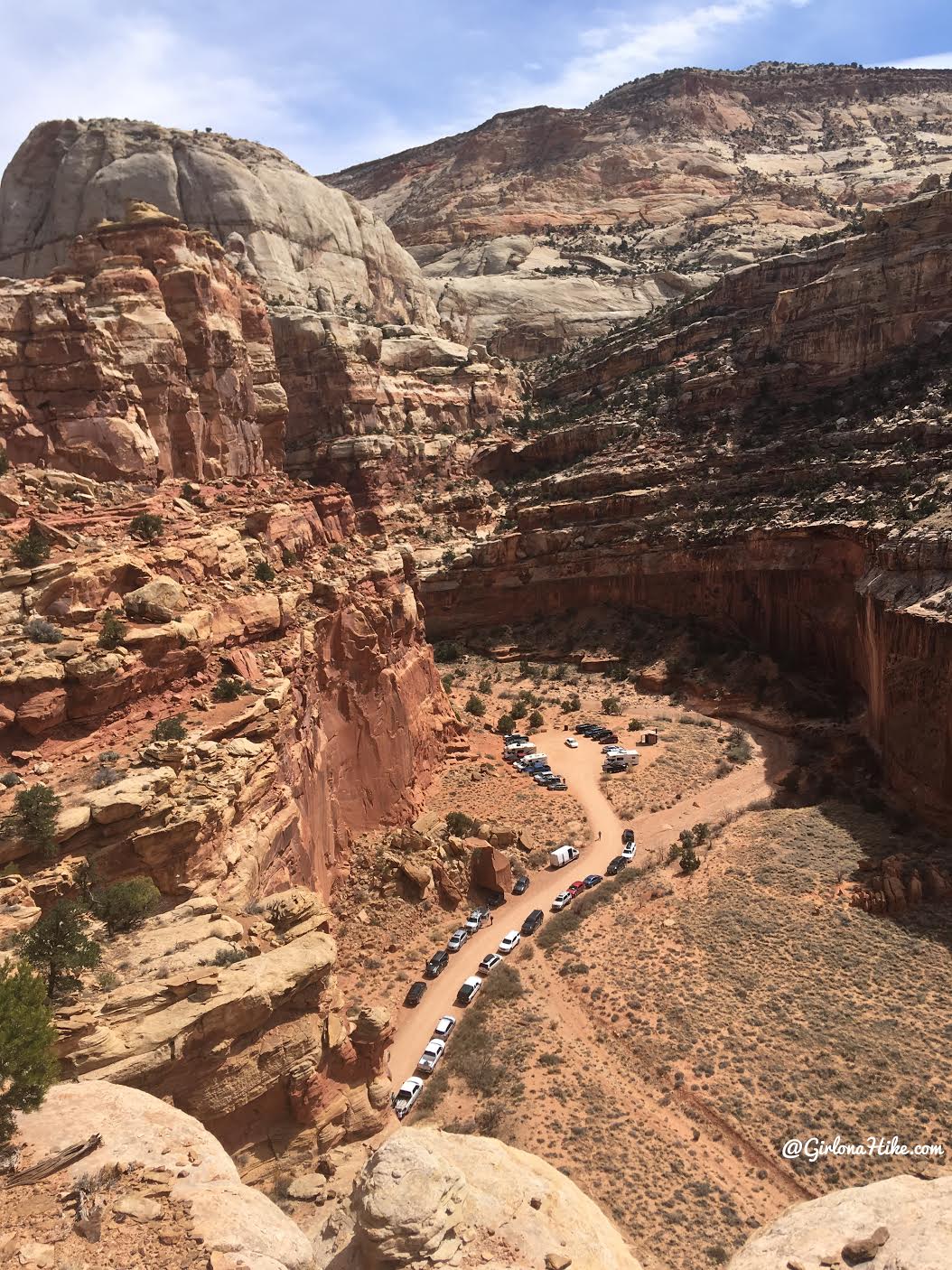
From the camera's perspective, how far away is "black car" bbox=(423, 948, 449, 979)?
23844mm

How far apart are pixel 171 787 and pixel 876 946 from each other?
813 inches

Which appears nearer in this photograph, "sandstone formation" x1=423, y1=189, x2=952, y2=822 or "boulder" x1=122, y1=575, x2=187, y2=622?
Result: "boulder" x1=122, y1=575, x2=187, y2=622

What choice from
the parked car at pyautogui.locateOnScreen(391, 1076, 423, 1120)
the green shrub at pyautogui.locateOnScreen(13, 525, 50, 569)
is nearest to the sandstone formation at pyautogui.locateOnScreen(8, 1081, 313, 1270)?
the parked car at pyautogui.locateOnScreen(391, 1076, 423, 1120)

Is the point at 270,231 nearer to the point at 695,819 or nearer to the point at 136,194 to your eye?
the point at 136,194

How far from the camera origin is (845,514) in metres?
46.1

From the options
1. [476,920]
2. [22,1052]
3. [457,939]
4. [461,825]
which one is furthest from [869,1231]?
[461,825]

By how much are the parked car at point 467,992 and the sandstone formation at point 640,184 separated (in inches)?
3243

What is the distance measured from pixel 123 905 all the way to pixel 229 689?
7.08 m

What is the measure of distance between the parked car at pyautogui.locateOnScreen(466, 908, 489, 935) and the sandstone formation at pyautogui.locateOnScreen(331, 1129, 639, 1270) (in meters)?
15.0

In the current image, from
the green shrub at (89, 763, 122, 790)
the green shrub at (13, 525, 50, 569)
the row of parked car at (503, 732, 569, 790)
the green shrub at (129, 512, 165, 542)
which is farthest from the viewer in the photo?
the row of parked car at (503, 732, 569, 790)

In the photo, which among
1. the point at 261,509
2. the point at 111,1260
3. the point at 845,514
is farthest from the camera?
the point at 845,514

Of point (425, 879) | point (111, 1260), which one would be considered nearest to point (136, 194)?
point (425, 879)

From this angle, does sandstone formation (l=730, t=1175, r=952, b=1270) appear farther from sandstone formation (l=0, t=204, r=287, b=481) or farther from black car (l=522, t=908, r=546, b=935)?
sandstone formation (l=0, t=204, r=287, b=481)

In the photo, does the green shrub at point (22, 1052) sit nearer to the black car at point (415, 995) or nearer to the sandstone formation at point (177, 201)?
the black car at point (415, 995)
